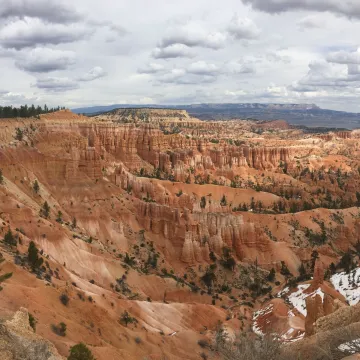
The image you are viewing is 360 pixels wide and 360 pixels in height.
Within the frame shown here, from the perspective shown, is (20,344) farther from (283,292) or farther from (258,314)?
(283,292)

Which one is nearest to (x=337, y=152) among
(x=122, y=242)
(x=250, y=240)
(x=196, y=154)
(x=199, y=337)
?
(x=196, y=154)

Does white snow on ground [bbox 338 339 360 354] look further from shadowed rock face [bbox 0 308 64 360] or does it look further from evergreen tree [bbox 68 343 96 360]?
evergreen tree [bbox 68 343 96 360]

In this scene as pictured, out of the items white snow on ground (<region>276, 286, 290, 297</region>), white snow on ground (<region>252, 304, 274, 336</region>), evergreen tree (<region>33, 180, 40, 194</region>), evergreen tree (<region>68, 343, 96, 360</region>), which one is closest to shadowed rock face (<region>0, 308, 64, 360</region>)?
evergreen tree (<region>68, 343, 96, 360</region>)

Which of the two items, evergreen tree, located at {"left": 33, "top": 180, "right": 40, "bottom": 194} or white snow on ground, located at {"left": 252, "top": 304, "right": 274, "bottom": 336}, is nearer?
white snow on ground, located at {"left": 252, "top": 304, "right": 274, "bottom": 336}

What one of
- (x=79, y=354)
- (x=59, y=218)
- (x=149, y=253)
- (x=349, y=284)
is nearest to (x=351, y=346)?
(x=79, y=354)

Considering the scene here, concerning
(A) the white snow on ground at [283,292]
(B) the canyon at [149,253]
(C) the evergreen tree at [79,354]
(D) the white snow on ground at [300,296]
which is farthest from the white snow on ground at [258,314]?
(C) the evergreen tree at [79,354]

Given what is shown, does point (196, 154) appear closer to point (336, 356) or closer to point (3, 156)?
point (3, 156)
